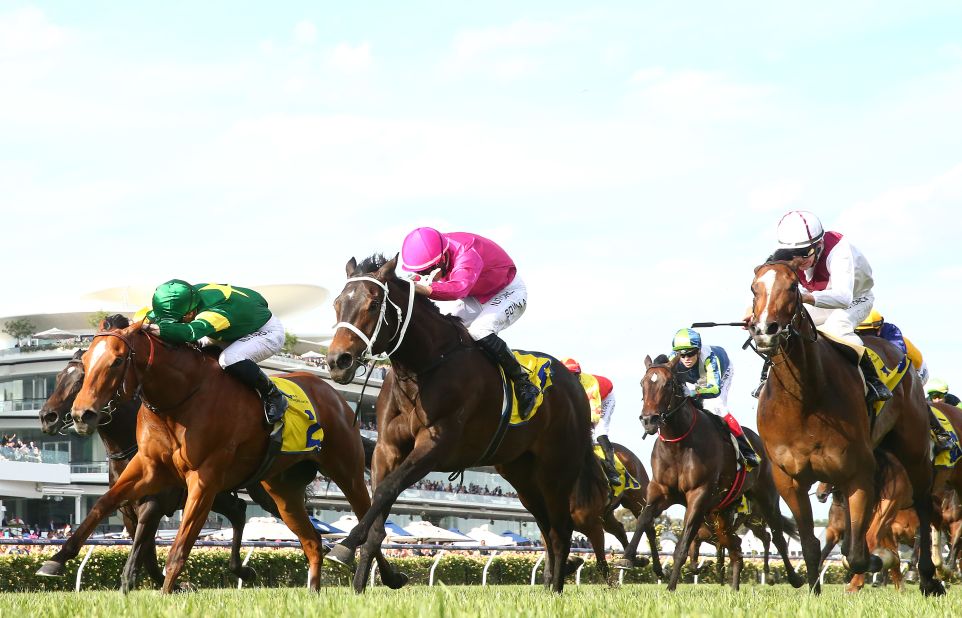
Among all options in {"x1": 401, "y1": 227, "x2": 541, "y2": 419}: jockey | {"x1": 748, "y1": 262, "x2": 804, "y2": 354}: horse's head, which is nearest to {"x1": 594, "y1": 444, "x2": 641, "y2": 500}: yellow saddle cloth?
{"x1": 401, "y1": 227, "x2": 541, "y2": 419}: jockey

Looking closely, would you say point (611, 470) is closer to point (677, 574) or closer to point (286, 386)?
point (677, 574)

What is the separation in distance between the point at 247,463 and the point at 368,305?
6.94ft

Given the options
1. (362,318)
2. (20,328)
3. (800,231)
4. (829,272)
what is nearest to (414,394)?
(362,318)

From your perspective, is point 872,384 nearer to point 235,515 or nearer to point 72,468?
point 235,515

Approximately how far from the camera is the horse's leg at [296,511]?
8.81 meters

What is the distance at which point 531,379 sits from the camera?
Result: 756 centimetres

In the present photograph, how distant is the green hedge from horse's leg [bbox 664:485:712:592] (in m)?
4.13

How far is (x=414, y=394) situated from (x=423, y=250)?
3.21 ft

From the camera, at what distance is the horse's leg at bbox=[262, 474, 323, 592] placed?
881 centimetres

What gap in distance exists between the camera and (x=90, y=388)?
7.01 meters

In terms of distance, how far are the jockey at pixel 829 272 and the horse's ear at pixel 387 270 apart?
97.5 inches

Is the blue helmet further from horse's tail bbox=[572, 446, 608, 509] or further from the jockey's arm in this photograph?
the jockey's arm

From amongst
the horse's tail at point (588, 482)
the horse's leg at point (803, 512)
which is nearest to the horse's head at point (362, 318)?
the horse's tail at point (588, 482)

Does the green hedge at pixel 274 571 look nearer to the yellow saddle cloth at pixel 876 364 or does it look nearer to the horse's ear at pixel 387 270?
the horse's ear at pixel 387 270
